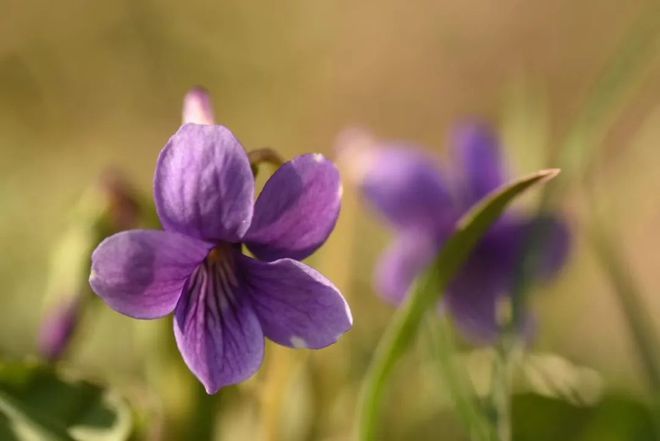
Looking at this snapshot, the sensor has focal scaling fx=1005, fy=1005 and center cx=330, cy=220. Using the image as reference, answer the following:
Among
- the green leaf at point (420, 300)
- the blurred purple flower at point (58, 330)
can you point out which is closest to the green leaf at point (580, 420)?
the green leaf at point (420, 300)

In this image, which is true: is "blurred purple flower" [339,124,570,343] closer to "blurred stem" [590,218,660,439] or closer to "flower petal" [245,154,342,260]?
"blurred stem" [590,218,660,439]

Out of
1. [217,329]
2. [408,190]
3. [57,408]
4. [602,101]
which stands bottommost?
[57,408]

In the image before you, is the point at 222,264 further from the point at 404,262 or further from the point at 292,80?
the point at 292,80

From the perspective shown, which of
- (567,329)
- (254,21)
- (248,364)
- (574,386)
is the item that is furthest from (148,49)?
(248,364)

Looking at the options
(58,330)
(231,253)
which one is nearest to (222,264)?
(231,253)

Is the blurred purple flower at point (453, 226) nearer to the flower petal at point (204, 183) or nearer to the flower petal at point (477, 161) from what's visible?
the flower petal at point (477, 161)

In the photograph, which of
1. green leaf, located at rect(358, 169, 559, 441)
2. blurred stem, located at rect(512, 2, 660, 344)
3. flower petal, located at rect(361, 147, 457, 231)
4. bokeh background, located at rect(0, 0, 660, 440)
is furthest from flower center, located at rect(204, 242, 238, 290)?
bokeh background, located at rect(0, 0, 660, 440)

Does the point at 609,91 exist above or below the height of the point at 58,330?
above
